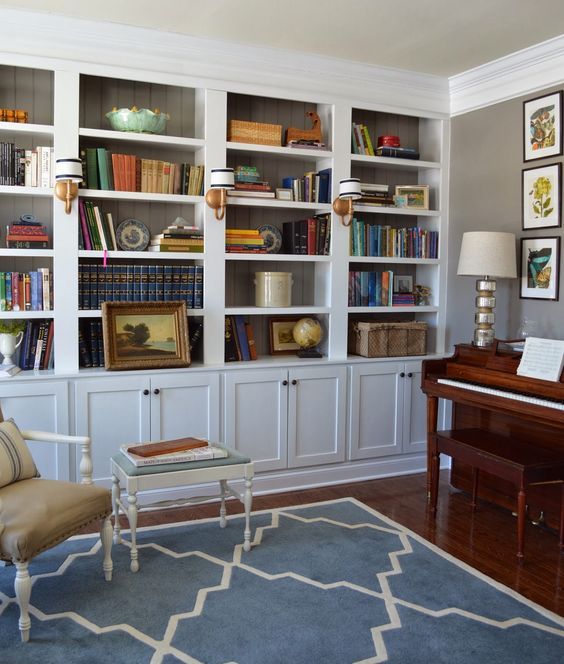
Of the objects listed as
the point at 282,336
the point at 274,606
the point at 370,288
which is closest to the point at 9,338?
the point at 282,336

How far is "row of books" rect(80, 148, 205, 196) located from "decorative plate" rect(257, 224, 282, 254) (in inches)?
21.0

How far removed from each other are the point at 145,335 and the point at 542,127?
103 inches

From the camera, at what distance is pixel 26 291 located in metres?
3.74

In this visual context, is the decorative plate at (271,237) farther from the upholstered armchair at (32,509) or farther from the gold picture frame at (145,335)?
the upholstered armchair at (32,509)

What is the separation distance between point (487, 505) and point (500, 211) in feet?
5.99

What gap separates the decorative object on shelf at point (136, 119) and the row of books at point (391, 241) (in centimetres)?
141

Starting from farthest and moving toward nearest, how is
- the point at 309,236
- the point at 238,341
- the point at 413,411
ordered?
the point at 413,411
the point at 309,236
the point at 238,341

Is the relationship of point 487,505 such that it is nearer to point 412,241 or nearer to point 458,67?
point 412,241

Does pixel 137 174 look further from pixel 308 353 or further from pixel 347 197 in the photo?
pixel 308 353

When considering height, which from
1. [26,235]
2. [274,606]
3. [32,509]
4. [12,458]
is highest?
[26,235]

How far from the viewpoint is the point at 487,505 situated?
400 centimetres

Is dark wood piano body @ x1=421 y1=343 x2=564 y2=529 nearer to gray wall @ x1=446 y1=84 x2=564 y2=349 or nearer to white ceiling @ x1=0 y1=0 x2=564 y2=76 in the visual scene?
gray wall @ x1=446 y1=84 x2=564 y2=349

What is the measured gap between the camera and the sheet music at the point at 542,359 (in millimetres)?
3422

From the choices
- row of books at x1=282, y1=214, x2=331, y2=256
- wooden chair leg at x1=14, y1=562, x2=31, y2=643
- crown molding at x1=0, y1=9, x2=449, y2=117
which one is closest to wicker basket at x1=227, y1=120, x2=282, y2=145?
crown molding at x1=0, y1=9, x2=449, y2=117
